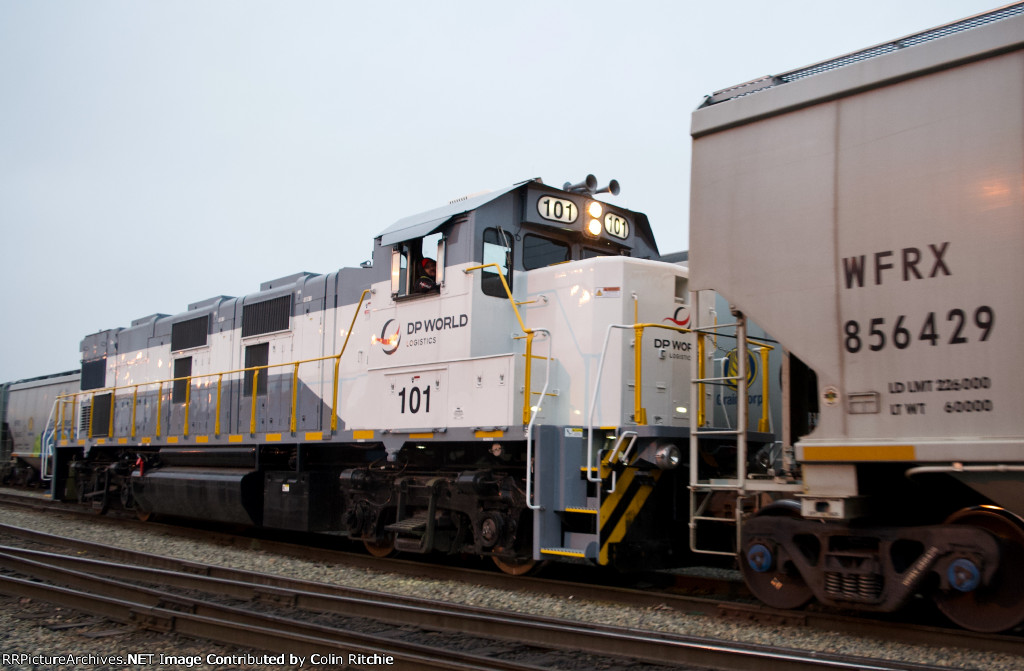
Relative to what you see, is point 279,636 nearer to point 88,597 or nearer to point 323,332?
point 88,597

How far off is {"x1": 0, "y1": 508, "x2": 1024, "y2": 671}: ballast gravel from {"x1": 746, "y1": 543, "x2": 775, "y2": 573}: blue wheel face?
1.34ft

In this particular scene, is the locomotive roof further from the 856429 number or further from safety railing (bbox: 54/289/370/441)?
the 856429 number

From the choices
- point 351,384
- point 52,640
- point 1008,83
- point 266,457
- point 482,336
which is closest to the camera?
point 1008,83

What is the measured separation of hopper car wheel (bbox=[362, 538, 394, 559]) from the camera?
30.9ft

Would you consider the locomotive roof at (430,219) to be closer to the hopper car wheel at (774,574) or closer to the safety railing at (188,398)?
the safety railing at (188,398)

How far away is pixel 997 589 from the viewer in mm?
4914

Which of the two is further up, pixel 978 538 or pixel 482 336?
pixel 482 336

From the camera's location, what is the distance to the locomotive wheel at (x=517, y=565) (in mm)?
8016

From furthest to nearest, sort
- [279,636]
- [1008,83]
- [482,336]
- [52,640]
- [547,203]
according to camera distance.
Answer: [547,203] → [482,336] → [52,640] → [279,636] → [1008,83]

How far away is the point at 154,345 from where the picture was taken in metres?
14.3

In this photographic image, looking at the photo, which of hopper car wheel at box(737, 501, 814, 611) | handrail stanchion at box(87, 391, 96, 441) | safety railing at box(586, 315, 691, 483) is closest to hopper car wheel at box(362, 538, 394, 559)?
safety railing at box(586, 315, 691, 483)

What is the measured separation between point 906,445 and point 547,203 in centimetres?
475

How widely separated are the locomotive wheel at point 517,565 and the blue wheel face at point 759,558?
2585 millimetres

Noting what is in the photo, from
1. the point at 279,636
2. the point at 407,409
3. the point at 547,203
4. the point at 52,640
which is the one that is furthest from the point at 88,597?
the point at 547,203
